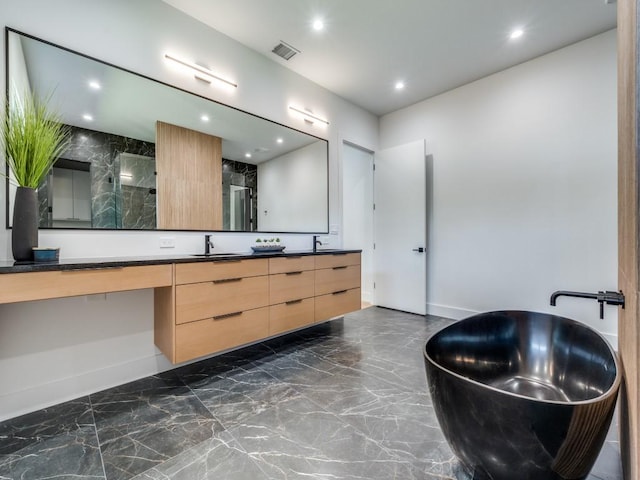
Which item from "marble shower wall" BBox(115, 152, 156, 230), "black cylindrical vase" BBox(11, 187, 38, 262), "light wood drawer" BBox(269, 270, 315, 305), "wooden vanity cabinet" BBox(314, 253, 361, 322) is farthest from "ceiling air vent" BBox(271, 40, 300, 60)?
"black cylindrical vase" BBox(11, 187, 38, 262)

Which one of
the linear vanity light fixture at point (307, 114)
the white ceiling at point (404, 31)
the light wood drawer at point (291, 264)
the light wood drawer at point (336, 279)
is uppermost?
the white ceiling at point (404, 31)

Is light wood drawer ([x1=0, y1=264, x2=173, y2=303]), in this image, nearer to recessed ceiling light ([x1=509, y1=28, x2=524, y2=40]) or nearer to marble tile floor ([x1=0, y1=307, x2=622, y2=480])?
marble tile floor ([x1=0, y1=307, x2=622, y2=480])

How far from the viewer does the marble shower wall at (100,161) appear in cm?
190

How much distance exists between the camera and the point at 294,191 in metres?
3.28

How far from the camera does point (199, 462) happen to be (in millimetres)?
1319

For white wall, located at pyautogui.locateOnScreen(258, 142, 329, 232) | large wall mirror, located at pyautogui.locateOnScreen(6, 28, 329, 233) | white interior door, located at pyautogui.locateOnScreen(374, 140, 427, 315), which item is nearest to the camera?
large wall mirror, located at pyautogui.locateOnScreen(6, 28, 329, 233)

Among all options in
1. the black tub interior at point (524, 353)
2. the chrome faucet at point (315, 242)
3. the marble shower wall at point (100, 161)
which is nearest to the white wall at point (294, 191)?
the chrome faucet at point (315, 242)

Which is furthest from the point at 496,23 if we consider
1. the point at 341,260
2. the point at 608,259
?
the point at 341,260

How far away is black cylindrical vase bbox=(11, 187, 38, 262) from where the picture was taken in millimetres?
1539

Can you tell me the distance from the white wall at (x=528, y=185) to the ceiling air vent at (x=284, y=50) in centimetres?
199

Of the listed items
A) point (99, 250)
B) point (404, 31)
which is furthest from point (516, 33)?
point (99, 250)

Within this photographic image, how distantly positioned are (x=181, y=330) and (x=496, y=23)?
3.61 meters

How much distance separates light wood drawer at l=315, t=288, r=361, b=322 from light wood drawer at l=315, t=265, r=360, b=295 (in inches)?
2.4

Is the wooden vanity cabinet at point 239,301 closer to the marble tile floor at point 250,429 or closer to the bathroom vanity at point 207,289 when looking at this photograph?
the bathroom vanity at point 207,289
